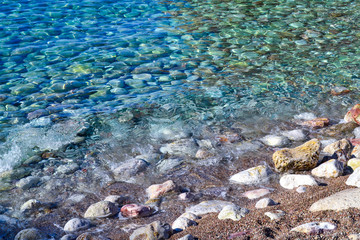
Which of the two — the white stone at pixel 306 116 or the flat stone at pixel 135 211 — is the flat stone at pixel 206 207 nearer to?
the flat stone at pixel 135 211

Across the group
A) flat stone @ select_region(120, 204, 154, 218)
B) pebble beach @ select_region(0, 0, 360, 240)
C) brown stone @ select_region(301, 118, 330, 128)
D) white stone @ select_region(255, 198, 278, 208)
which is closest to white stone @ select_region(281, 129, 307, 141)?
pebble beach @ select_region(0, 0, 360, 240)

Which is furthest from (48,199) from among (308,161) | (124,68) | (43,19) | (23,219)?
(43,19)

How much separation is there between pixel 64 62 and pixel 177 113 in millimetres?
2487

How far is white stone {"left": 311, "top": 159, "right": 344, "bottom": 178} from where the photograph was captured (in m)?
3.60

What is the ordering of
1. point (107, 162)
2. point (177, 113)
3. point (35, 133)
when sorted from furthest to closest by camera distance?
point (177, 113) < point (35, 133) < point (107, 162)

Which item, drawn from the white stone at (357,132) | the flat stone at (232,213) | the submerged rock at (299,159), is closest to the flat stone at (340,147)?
the submerged rock at (299,159)

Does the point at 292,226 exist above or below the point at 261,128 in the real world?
above

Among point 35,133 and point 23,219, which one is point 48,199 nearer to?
point 23,219

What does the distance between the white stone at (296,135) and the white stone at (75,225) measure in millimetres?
2553

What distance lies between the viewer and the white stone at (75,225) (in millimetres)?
3137

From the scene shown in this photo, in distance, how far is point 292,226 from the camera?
2.54 metres

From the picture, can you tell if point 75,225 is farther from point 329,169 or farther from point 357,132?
point 357,132

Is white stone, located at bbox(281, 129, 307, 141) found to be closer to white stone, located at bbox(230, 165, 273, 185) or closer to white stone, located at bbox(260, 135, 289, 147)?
white stone, located at bbox(260, 135, 289, 147)

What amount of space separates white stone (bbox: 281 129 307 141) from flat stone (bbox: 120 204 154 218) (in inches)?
80.7
